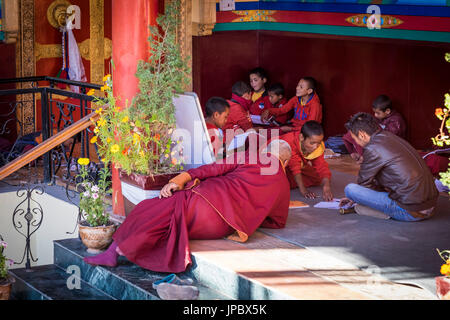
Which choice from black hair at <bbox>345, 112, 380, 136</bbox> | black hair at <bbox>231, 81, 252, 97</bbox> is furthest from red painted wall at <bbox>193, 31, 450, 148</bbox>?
black hair at <bbox>345, 112, 380, 136</bbox>

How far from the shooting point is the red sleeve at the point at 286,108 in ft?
29.8

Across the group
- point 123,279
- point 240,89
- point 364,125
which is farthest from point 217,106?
point 240,89

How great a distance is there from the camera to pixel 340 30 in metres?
8.31

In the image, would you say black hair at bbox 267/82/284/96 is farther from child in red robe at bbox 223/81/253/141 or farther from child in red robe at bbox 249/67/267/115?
child in red robe at bbox 223/81/253/141

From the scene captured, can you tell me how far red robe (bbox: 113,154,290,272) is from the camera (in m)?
4.77

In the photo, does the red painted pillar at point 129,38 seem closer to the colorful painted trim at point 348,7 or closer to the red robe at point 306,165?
the red robe at point 306,165

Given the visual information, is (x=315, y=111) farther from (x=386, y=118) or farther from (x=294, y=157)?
(x=294, y=157)

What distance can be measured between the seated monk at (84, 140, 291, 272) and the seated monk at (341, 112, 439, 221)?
725 millimetres

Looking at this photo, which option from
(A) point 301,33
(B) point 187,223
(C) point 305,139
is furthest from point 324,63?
(B) point 187,223

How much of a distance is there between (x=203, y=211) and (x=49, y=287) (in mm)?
1381

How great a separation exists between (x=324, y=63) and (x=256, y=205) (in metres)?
4.57

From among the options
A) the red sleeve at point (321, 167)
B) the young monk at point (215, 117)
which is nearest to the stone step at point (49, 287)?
the young monk at point (215, 117)

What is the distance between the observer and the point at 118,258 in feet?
16.6

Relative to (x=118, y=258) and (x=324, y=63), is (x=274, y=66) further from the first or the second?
(x=118, y=258)
